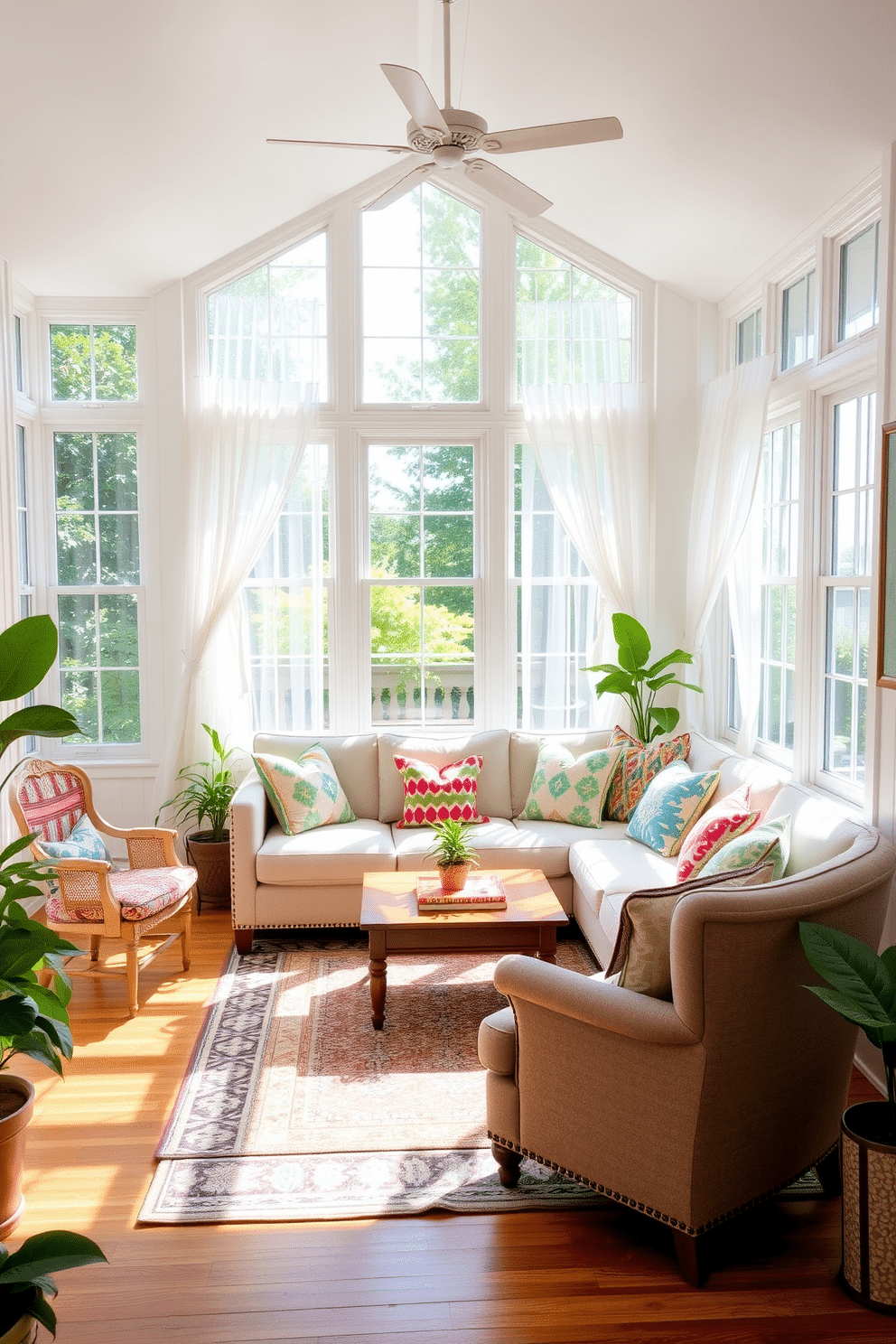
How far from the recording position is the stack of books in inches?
158

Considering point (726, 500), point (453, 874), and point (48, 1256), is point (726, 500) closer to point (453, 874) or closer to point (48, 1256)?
point (453, 874)

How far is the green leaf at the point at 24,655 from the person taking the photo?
2.37 m

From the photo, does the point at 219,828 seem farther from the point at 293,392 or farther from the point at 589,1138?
the point at 589,1138

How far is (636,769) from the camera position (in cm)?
530

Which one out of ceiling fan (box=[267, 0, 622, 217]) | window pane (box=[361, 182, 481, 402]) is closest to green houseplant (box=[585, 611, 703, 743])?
window pane (box=[361, 182, 481, 402])

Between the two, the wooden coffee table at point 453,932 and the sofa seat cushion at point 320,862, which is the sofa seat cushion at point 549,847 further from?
the wooden coffee table at point 453,932

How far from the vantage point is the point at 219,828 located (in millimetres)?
5691

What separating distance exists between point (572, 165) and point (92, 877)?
12.5 ft

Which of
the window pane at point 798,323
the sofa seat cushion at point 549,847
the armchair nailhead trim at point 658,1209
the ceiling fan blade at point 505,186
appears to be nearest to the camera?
the armchair nailhead trim at point 658,1209

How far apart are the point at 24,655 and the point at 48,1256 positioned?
121 centimetres

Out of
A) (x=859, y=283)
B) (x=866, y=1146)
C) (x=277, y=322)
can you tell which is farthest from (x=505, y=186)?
(x=866, y=1146)

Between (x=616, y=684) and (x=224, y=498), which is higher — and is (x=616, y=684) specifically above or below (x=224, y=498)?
below

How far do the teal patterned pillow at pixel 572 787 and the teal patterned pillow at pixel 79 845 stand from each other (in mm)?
2086

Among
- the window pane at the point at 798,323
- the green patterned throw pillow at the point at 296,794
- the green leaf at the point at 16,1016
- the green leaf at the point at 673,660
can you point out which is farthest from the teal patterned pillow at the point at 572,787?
the green leaf at the point at 16,1016
